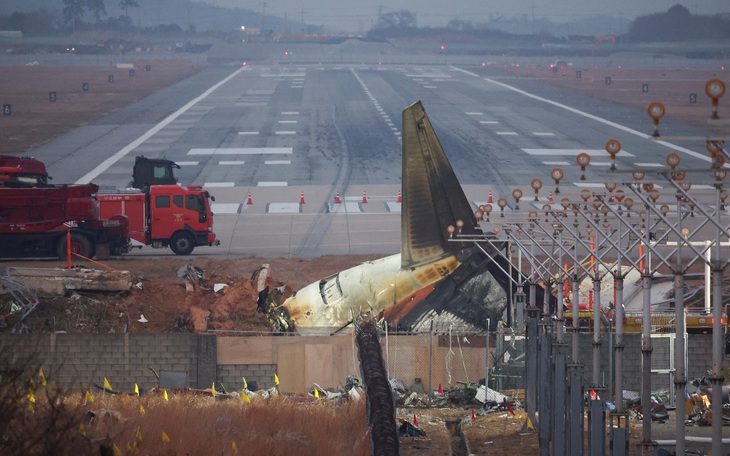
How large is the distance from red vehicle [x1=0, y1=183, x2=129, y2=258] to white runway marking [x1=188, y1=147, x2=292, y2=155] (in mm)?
43333

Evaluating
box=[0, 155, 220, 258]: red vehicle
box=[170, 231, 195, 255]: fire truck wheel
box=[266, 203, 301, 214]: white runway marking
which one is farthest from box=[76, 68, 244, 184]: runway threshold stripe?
box=[170, 231, 195, 255]: fire truck wheel

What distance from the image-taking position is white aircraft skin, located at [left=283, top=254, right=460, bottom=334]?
4000cm

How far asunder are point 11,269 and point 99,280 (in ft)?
11.0

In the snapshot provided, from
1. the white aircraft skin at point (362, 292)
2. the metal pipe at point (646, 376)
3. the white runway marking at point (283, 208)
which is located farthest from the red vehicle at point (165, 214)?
the metal pipe at point (646, 376)

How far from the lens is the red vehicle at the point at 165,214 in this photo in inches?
2425

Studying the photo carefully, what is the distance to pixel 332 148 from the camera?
107 m

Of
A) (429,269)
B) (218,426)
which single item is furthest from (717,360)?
(429,269)

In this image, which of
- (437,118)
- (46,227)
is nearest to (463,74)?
(437,118)

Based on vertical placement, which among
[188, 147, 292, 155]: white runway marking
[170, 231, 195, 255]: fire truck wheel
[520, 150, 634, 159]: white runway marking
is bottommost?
[170, 231, 195, 255]: fire truck wheel

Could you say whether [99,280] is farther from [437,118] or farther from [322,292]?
[437,118]

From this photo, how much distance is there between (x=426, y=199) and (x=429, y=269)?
2326 mm

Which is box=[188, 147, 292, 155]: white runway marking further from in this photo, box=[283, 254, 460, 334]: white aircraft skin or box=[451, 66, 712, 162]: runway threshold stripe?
box=[283, 254, 460, 334]: white aircraft skin

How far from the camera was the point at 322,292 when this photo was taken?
1655 inches

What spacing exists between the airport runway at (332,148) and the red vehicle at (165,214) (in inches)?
Answer: 73.5
